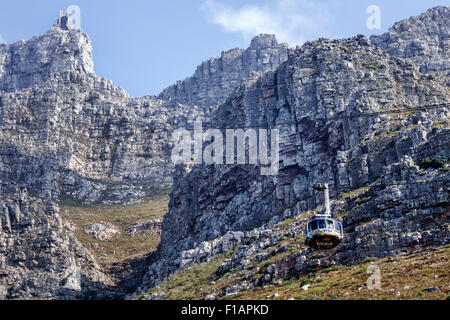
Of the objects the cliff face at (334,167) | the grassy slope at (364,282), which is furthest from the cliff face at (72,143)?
the grassy slope at (364,282)

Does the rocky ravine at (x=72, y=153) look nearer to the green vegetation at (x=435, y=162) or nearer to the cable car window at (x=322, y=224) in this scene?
the green vegetation at (x=435, y=162)

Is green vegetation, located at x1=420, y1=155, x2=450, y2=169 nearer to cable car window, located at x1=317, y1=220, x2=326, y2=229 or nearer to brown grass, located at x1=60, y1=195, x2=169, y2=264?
cable car window, located at x1=317, y1=220, x2=326, y2=229

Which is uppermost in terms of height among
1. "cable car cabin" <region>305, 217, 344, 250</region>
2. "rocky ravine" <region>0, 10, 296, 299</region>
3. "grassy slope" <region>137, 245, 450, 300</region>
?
"rocky ravine" <region>0, 10, 296, 299</region>

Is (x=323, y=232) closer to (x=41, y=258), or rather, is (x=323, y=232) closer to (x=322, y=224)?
(x=322, y=224)

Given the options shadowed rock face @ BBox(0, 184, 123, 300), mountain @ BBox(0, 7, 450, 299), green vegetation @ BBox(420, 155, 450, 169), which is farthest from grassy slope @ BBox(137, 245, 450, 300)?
shadowed rock face @ BBox(0, 184, 123, 300)
